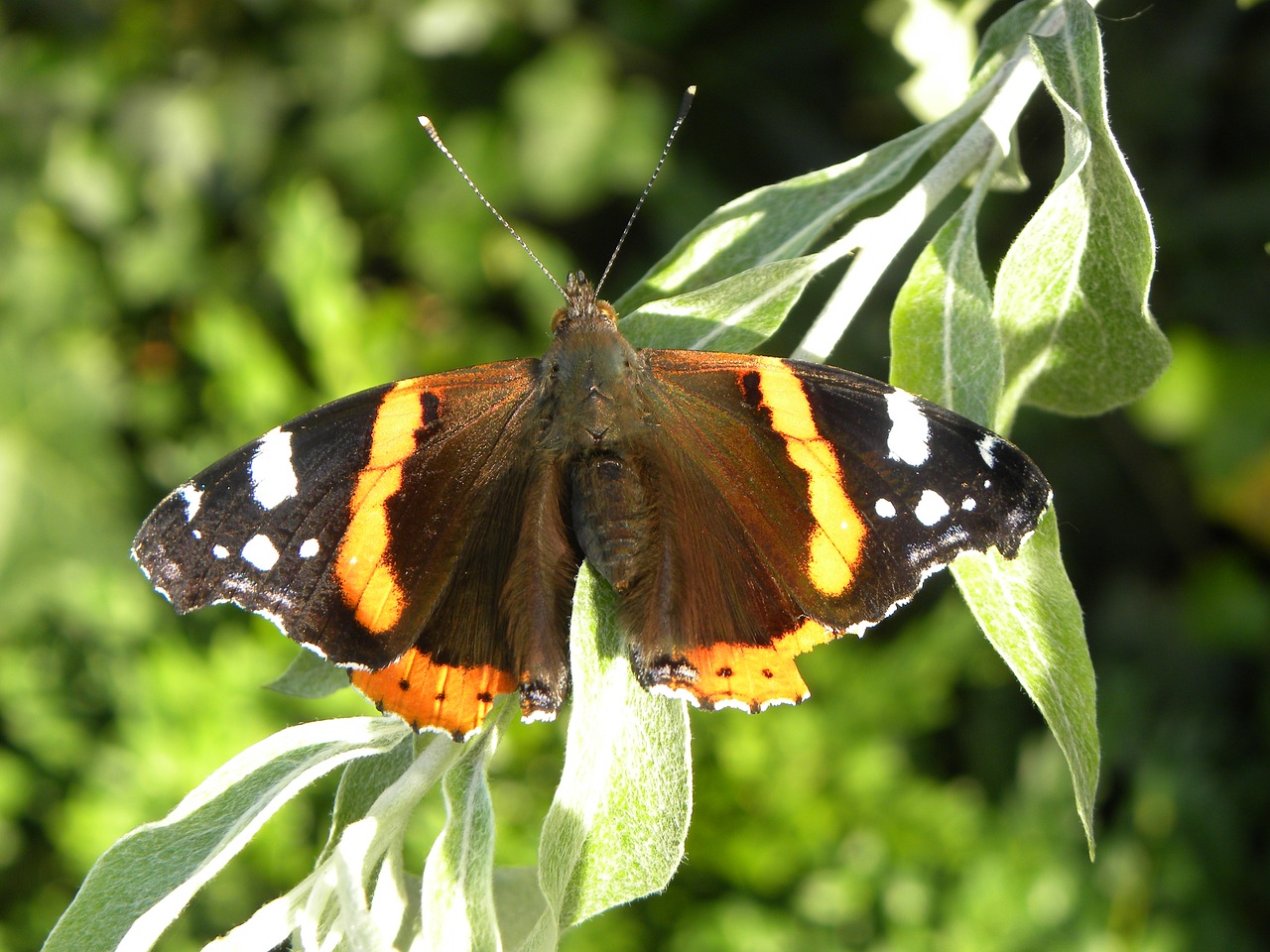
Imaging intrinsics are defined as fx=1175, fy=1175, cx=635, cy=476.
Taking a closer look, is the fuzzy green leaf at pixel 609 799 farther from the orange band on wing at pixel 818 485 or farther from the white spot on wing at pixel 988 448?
the white spot on wing at pixel 988 448

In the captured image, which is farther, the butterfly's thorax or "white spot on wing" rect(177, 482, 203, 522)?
the butterfly's thorax

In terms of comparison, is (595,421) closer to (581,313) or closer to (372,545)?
(581,313)

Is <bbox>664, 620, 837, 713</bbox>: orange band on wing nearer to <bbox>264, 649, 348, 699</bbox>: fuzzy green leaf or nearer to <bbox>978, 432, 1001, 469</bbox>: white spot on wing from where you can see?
<bbox>978, 432, 1001, 469</bbox>: white spot on wing

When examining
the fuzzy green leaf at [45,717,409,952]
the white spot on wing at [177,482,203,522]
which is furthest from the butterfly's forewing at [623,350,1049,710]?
the white spot on wing at [177,482,203,522]

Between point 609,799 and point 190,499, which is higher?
point 190,499

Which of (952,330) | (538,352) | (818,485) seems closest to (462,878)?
(818,485)

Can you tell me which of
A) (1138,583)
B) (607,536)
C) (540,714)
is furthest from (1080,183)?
(1138,583)

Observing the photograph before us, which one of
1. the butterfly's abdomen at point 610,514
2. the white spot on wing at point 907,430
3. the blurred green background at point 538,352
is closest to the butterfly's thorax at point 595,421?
the butterfly's abdomen at point 610,514

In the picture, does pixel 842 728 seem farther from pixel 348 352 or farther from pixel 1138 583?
pixel 348 352
